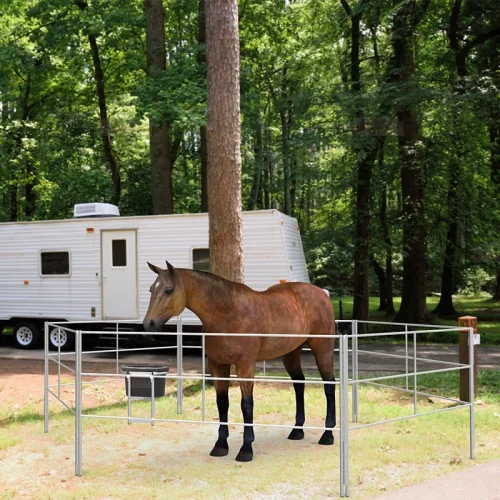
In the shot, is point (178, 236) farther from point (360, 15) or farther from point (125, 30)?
point (360, 15)

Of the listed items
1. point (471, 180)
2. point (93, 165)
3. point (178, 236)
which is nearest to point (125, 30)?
point (93, 165)

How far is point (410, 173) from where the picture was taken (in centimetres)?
1870

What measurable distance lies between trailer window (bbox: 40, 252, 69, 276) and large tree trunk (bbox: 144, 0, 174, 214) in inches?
137

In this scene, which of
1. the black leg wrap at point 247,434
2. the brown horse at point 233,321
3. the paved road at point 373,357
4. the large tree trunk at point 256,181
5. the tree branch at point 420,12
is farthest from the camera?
the large tree trunk at point 256,181

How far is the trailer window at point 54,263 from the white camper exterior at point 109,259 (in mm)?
24

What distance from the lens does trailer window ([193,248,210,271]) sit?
552 inches

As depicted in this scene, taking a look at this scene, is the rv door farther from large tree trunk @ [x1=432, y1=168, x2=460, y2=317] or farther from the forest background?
large tree trunk @ [x1=432, y1=168, x2=460, y2=317]

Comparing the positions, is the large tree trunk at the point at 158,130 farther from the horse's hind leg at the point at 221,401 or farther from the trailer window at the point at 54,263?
the horse's hind leg at the point at 221,401

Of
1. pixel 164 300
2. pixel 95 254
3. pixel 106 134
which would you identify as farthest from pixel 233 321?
pixel 106 134

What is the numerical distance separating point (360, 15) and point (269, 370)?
12.3 m

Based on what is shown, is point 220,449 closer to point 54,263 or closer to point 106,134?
point 54,263

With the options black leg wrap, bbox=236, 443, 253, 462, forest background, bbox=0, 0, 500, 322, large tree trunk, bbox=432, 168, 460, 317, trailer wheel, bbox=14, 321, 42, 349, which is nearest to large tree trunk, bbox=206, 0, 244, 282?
black leg wrap, bbox=236, 443, 253, 462

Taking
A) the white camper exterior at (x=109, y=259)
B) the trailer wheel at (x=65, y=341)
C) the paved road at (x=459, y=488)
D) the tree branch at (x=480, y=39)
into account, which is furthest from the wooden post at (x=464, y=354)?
the tree branch at (x=480, y=39)

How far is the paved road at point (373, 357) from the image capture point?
12376 millimetres
